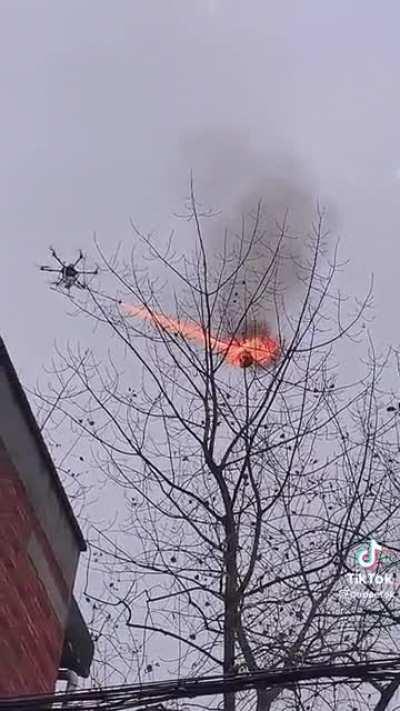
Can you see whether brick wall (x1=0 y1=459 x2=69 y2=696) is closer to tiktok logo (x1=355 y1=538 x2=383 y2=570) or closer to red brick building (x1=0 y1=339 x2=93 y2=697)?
red brick building (x1=0 y1=339 x2=93 y2=697)

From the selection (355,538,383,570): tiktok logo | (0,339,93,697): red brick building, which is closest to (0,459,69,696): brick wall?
(0,339,93,697): red brick building

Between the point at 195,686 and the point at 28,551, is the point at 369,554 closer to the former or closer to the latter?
the point at 28,551

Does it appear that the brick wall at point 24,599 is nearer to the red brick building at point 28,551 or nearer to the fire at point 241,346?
the red brick building at point 28,551

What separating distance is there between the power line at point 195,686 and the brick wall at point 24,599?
1109mm

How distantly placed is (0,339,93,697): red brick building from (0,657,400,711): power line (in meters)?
1.14

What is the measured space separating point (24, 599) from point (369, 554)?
9.95 feet

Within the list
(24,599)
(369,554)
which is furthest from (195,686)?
(369,554)

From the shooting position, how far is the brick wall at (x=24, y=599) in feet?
15.5

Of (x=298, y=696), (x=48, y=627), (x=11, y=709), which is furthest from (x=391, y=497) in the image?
(x=11, y=709)

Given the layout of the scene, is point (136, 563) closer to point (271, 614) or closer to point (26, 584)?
point (271, 614)

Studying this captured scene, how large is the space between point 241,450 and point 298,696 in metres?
2.15

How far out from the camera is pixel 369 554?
22.1ft

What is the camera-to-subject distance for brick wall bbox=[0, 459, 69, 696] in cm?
471

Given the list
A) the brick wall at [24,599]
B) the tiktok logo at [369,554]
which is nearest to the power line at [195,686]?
the brick wall at [24,599]
